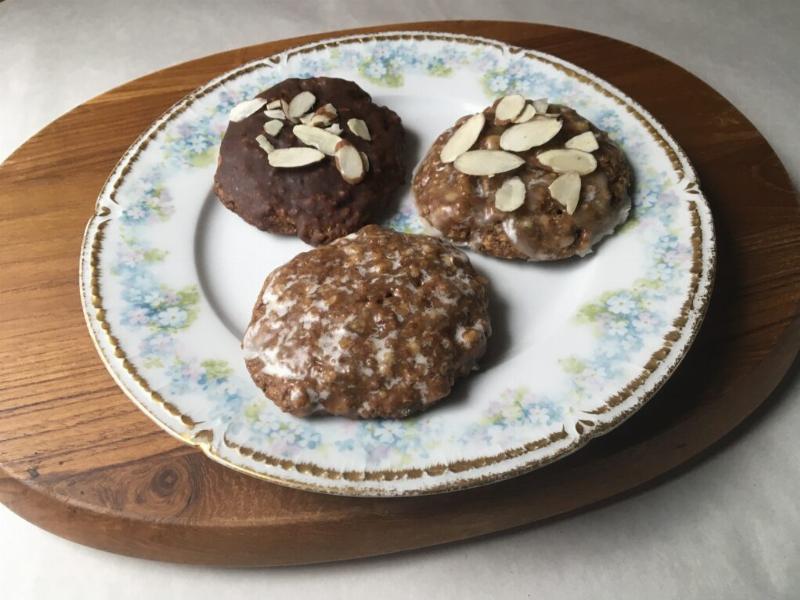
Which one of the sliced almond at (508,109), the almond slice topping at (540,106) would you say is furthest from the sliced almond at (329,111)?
the almond slice topping at (540,106)

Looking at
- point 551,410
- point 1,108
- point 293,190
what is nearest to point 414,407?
point 551,410

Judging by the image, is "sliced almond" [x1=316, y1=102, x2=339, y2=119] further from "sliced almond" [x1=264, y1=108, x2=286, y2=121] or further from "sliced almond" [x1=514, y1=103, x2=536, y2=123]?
"sliced almond" [x1=514, y1=103, x2=536, y2=123]

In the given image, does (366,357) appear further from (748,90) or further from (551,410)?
(748,90)

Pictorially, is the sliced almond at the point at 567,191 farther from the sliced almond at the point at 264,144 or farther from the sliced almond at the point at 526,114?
the sliced almond at the point at 264,144

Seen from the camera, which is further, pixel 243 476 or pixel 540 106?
pixel 540 106

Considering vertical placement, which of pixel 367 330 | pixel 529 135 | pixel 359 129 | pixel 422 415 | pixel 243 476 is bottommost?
pixel 243 476

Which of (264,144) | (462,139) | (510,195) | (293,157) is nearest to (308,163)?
(293,157)

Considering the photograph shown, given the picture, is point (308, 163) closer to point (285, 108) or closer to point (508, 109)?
point (285, 108)
